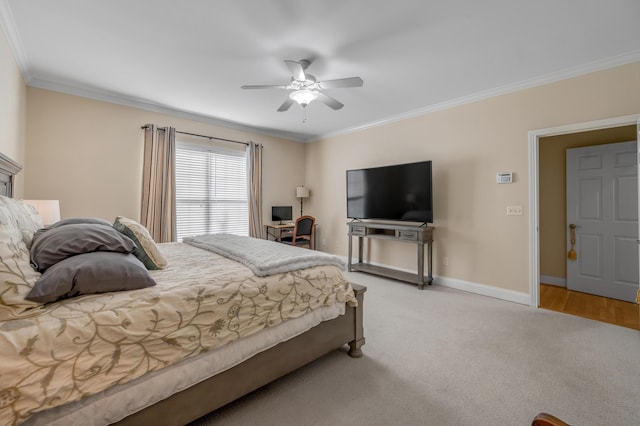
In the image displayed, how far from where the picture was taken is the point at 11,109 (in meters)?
2.66

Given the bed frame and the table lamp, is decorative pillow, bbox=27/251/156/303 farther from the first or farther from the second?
the table lamp

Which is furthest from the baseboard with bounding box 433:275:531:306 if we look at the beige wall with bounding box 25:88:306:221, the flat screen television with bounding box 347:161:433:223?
the beige wall with bounding box 25:88:306:221

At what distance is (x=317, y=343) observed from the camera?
1.94 m

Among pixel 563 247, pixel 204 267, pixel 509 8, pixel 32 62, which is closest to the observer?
pixel 204 267

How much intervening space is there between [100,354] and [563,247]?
531 cm

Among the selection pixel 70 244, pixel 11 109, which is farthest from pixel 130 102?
pixel 70 244

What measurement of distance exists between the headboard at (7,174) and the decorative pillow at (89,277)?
50.7 inches

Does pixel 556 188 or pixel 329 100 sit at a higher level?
pixel 329 100

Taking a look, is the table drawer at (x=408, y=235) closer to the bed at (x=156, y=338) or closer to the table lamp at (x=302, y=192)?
the bed at (x=156, y=338)

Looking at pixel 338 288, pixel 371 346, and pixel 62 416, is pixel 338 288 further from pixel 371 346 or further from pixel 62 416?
pixel 62 416

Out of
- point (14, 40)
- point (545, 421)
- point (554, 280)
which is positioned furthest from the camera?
point (554, 280)

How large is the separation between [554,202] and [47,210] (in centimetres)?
629

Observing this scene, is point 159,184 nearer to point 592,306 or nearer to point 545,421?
point 545,421

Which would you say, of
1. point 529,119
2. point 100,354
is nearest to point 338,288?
point 100,354
